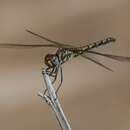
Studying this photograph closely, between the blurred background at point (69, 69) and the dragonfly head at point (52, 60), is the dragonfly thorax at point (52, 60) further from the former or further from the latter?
the blurred background at point (69, 69)

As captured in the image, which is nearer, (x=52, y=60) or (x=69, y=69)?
(x=52, y=60)

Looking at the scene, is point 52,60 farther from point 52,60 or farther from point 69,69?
point 69,69

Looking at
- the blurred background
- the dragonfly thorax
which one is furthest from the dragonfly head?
the blurred background

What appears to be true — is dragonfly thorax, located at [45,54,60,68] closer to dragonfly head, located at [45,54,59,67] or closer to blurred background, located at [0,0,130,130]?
dragonfly head, located at [45,54,59,67]

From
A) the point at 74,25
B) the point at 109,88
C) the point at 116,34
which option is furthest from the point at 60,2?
the point at 109,88

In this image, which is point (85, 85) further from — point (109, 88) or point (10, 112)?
point (10, 112)

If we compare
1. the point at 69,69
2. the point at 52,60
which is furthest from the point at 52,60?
the point at 69,69

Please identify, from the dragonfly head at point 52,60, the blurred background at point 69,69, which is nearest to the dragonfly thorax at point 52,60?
the dragonfly head at point 52,60

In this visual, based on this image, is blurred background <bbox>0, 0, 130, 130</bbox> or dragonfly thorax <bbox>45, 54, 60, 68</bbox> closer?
dragonfly thorax <bbox>45, 54, 60, 68</bbox>
